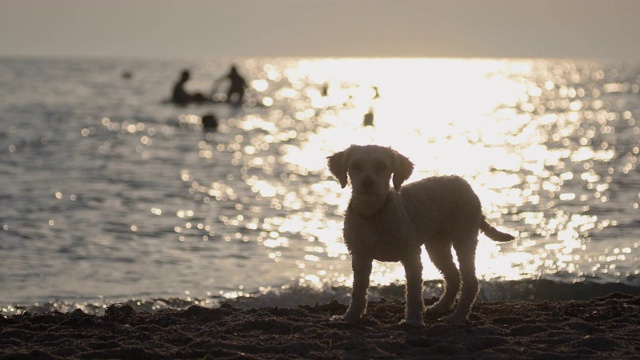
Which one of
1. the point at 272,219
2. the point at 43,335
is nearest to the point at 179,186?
the point at 272,219

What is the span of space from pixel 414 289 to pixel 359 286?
0.53 meters

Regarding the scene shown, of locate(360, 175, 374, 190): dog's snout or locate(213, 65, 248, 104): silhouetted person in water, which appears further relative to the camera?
locate(213, 65, 248, 104): silhouetted person in water

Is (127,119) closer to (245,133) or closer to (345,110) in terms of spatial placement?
(245,133)

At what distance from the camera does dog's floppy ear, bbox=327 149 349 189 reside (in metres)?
8.98

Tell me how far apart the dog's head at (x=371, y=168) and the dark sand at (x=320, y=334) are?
50.3 inches

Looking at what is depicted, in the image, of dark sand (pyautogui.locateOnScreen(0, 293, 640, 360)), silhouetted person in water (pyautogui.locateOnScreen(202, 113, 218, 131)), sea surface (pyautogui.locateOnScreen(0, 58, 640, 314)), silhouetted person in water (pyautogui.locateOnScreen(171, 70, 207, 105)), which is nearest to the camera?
dark sand (pyautogui.locateOnScreen(0, 293, 640, 360))

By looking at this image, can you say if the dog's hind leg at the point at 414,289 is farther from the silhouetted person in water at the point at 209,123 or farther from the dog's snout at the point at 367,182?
the silhouetted person in water at the point at 209,123

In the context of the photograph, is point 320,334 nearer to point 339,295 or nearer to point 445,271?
point 445,271

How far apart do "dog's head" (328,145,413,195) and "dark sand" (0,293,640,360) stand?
1278 mm

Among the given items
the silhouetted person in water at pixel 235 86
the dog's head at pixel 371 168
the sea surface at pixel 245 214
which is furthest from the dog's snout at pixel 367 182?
the silhouetted person in water at pixel 235 86

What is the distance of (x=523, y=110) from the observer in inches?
3393

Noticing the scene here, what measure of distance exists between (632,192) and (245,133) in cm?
2753

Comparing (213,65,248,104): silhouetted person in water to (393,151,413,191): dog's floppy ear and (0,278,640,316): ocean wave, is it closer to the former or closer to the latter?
(0,278,640,316): ocean wave

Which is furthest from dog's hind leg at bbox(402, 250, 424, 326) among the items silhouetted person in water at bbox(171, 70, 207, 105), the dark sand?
silhouetted person in water at bbox(171, 70, 207, 105)
